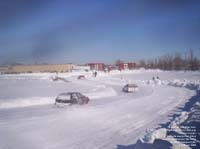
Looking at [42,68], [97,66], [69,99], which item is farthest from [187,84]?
Answer: [42,68]

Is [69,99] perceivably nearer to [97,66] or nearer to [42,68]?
[42,68]

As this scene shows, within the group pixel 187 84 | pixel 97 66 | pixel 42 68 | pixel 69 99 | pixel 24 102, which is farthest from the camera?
pixel 97 66

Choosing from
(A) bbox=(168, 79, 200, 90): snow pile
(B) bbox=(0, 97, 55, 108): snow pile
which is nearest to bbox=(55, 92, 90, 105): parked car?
(B) bbox=(0, 97, 55, 108): snow pile

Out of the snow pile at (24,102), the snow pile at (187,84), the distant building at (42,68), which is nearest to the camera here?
the snow pile at (24,102)

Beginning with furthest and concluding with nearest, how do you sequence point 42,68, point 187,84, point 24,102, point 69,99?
point 42,68 → point 187,84 → point 24,102 → point 69,99

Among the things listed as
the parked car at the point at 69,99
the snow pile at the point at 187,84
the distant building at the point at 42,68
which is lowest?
the snow pile at the point at 187,84

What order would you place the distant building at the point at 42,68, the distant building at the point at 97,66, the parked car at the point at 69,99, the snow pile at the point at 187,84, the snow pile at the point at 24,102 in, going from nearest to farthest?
the parked car at the point at 69,99 → the snow pile at the point at 24,102 → the snow pile at the point at 187,84 → the distant building at the point at 42,68 → the distant building at the point at 97,66

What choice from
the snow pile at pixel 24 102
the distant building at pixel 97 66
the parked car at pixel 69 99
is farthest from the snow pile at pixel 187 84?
the distant building at pixel 97 66

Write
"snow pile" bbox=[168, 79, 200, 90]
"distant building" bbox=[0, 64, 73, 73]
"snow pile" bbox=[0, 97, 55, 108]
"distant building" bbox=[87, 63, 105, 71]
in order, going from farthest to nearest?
"distant building" bbox=[87, 63, 105, 71], "distant building" bbox=[0, 64, 73, 73], "snow pile" bbox=[168, 79, 200, 90], "snow pile" bbox=[0, 97, 55, 108]

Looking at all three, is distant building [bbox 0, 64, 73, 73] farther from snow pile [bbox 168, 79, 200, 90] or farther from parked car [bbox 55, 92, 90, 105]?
parked car [bbox 55, 92, 90, 105]

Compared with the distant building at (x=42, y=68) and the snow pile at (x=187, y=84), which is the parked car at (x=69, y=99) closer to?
the snow pile at (x=187, y=84)

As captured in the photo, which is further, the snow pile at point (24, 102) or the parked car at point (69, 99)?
the snow pile at point (24, 102)

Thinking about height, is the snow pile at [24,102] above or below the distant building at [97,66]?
below

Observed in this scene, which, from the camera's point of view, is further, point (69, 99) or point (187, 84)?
point (187, 84)
